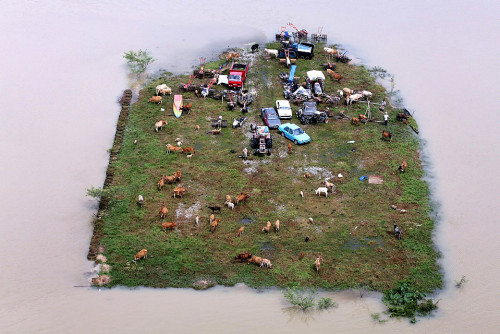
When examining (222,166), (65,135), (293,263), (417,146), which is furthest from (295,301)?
(65,135)

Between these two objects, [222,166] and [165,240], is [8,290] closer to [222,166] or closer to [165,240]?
[165,240]

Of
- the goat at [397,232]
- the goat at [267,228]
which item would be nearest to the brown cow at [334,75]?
the goat at [397,232]

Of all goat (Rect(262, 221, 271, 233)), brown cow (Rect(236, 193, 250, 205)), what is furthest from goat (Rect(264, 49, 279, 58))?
goat (Rect(262, 221, 271, 233))

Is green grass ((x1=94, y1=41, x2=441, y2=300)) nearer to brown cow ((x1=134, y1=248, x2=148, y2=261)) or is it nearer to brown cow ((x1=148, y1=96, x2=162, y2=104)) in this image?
brown cow ((x1=134, y1=248, x2=148, y2=261))

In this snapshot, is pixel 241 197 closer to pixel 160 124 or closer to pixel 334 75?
pixel 160 124

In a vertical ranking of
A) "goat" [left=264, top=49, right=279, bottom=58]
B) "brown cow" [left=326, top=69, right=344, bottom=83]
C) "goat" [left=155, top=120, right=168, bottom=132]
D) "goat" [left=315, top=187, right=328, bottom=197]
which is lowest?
"goat" [left=315, top=187, right=328, bottom=197]

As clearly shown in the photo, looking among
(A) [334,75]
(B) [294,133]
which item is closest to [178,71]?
(A) [334,75]
